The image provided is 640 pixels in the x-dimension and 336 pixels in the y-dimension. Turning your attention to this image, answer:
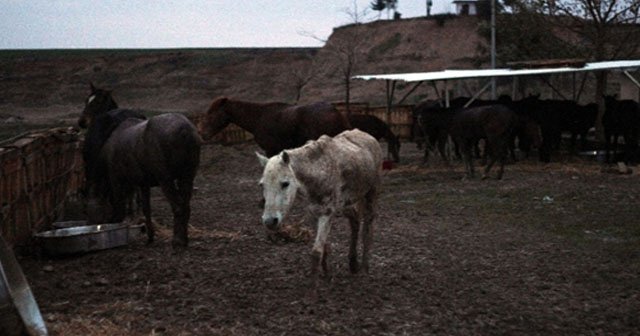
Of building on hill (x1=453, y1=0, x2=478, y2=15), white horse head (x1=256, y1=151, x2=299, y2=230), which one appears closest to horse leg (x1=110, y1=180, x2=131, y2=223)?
white horse head (x1=256, y1=151, x2=299, y2=230)

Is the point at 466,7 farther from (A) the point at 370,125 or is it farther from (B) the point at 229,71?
(A) the point at 370,125

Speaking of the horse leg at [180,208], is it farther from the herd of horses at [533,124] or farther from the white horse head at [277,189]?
the herd of horses at [533,124]

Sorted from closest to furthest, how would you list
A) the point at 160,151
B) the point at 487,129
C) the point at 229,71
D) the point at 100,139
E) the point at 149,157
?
the point at 160,151 < the point at 149,157 < the point at 100,139 < the point at 487,129 < the point at 229,71

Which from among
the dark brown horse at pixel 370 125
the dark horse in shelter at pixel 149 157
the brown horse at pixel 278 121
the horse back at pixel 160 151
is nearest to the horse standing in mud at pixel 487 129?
the dark brown horse at pixel 370 125

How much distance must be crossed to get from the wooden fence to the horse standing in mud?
8657 mm

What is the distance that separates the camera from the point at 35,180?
10.3 meters

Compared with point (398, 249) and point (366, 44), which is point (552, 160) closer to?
point (398, 249)

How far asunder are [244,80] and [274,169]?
69328mm

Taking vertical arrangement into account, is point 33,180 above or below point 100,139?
below

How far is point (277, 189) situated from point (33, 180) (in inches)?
194

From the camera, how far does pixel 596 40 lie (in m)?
25.5

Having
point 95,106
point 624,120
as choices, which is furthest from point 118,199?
point 624,120

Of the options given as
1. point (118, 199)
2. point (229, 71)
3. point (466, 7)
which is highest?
point (466, 7)

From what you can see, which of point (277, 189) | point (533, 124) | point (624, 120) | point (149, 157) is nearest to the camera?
point (277, 189)
